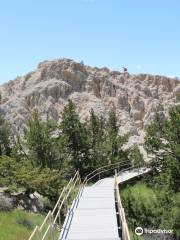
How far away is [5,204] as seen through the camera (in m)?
24.9

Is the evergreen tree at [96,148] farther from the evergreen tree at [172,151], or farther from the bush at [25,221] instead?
the bush at [25,221]

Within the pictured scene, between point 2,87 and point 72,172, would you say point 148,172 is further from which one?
point 2,87

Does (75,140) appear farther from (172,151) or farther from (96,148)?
(172,151)

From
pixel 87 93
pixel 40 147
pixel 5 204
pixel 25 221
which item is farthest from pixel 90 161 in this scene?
pixel 87 93

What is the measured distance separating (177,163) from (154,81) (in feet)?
340

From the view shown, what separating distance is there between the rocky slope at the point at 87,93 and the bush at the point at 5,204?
287 feet

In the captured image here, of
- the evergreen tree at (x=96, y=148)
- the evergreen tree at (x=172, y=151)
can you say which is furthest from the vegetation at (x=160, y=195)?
the evergreen tree at (x=96, y=148)

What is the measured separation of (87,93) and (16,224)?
105 m

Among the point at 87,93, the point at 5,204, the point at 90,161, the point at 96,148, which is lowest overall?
the point at 5,204

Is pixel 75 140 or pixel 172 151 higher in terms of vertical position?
pixel 75 140

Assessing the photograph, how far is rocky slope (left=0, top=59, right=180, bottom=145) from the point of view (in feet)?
393

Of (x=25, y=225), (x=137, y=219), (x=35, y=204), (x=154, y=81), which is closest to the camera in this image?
(x=25, y=225)

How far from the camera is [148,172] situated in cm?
4912

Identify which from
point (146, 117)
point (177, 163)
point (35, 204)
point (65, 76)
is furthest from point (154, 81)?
point (35, 204)
